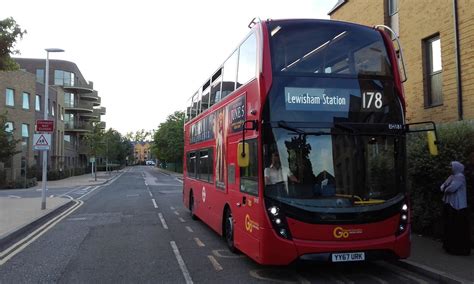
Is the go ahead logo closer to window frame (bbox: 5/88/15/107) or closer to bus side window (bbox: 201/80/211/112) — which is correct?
bus side window (bbox: 201/80/211/112)

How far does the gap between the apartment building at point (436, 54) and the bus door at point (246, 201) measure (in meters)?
6.24

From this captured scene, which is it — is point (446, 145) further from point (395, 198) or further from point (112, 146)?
point (112, 146)

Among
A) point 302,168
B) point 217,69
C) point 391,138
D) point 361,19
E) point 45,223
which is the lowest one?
point 45,223

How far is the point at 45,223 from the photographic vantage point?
14.0m

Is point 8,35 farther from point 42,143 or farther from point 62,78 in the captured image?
point 62,78

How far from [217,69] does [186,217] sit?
6042 mm

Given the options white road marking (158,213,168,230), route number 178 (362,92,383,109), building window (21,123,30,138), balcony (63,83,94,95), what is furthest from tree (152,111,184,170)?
route number 178 (362,92,383,109)

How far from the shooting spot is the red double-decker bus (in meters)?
6.55

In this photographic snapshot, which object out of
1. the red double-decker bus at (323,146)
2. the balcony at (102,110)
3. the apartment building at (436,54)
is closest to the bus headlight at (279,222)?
the red double-decker bus at (323,146)

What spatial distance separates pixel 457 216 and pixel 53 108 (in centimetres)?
5364

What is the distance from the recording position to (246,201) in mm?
7590

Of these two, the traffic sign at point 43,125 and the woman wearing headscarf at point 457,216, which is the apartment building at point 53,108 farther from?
the woman wearing headscarf at point 457,216

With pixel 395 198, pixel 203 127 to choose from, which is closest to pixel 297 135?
pixel 395 198

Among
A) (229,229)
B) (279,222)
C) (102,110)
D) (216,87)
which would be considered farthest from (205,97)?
(102,110)
